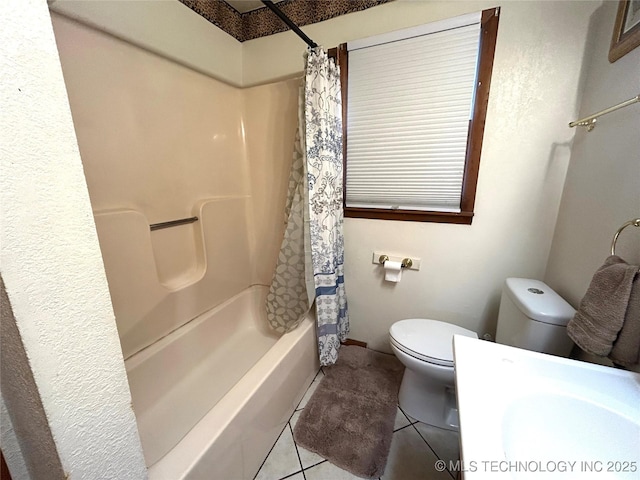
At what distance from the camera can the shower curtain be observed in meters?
1.35

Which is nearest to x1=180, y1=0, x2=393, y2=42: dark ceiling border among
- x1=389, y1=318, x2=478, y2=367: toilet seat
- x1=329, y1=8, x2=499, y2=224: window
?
x1=329, y1=8, x2=499, y2=224: window

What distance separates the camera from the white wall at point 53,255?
369 millimetres

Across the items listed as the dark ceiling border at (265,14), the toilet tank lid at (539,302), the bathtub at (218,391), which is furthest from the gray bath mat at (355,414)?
the dark ceiling border at (265,14)

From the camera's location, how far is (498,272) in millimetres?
1453

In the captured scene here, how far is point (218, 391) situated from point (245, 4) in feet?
7.99

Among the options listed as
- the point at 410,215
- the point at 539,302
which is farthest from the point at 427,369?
the point at 410,215

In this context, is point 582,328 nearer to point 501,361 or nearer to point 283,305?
point 501,361

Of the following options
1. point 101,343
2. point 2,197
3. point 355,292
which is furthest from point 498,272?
point 2,197

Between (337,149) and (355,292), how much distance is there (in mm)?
986

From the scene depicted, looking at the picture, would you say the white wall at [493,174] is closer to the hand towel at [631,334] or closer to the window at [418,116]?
the window at [418,116]

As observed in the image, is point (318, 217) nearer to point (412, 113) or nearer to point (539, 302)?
point (412, 113)

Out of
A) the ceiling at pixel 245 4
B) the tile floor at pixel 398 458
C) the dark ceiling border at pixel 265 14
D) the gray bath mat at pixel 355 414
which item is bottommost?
the tile floor at pixel 398 458

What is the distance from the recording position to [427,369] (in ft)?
3.98

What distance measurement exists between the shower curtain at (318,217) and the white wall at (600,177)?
3.66ft
